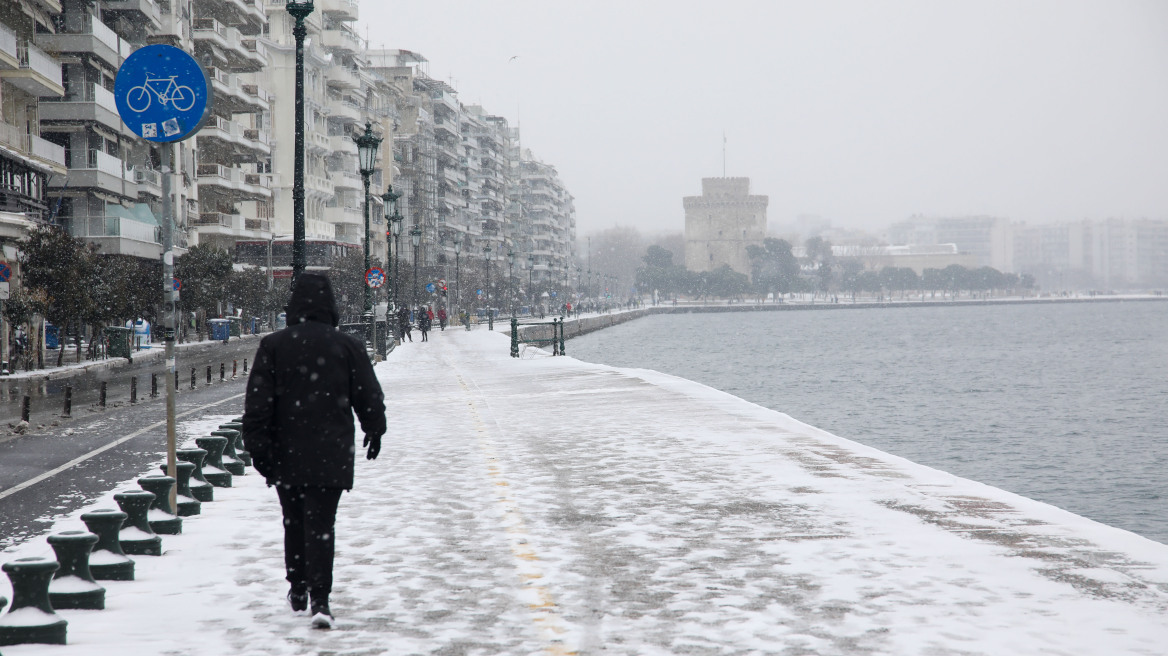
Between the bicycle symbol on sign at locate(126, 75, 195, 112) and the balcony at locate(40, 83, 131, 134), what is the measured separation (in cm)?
4171

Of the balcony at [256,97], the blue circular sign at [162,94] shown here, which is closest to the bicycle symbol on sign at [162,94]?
the blue circular sign at [162,94]

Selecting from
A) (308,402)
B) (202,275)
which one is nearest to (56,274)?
(202,275)

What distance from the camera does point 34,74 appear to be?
39.5 m

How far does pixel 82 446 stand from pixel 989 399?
35.1 metres


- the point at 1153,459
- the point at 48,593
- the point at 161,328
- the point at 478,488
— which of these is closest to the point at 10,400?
the point at 478,488

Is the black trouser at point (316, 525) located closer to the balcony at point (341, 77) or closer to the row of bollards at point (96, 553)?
the row of bollards at point (96, 553)

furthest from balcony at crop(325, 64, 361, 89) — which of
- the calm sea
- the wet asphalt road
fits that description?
the wet asphalt road

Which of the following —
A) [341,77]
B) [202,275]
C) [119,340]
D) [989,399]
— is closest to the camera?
[119,340]

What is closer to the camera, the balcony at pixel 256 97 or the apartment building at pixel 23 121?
the apartment building at pixel 23 121

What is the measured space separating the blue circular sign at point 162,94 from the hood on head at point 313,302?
2517 millimetres

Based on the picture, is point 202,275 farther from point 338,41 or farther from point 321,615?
point 321,615

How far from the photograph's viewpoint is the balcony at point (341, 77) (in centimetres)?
8944

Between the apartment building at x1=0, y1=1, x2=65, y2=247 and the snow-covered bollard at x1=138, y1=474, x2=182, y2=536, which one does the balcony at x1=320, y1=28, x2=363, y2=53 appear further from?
the snow-covered bollard at x1=138, y1=474, x2=182, y2=536

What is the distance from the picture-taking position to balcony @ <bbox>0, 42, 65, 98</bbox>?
128 feet
